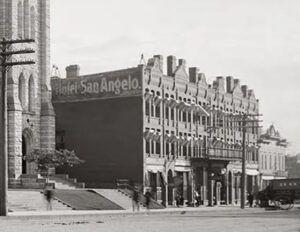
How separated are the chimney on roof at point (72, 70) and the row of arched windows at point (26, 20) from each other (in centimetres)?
1188

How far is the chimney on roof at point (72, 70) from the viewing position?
75.4 m

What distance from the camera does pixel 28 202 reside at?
47094 millimetres

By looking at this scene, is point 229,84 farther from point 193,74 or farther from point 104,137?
point 104,137

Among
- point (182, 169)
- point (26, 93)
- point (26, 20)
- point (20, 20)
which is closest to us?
point (20, 20)

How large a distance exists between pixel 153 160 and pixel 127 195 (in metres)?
8.40

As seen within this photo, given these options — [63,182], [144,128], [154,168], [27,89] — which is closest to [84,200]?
[63,182]

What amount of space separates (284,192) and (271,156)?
142 ft

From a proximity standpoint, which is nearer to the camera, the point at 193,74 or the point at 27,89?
the point at 27,89

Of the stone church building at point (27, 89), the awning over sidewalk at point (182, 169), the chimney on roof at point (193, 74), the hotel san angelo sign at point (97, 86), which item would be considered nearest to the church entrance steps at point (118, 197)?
the stone church building at point (27, 89)

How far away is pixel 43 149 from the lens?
63.5m

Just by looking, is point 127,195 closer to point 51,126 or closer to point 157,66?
point 51,126

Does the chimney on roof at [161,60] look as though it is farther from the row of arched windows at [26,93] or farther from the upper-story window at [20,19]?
the upper-story window at [20,19]

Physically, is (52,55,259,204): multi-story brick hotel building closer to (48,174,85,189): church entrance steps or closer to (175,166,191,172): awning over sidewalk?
(175,166,191,172): awning over sidewalk

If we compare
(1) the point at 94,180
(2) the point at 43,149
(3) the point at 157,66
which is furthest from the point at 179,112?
(2) the point at 43,149
